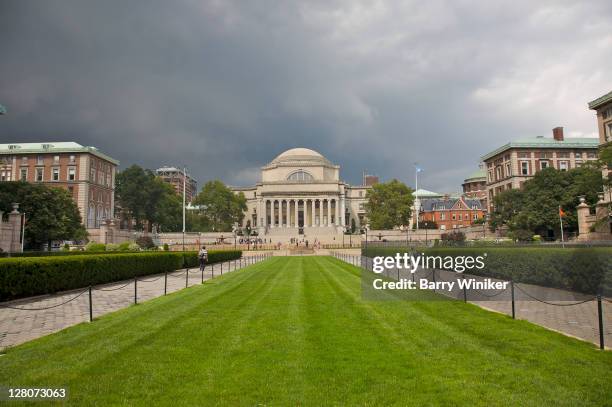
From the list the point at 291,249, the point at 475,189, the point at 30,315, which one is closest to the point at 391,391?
the point at 30,315

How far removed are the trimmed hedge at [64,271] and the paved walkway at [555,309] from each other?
53.7ft

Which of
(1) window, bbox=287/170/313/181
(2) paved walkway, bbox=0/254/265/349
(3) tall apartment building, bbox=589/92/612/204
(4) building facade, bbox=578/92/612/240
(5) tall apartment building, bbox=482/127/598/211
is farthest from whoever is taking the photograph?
(1) window, bbox=287/170/313/181

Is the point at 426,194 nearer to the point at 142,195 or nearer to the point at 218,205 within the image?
the point at 218,205

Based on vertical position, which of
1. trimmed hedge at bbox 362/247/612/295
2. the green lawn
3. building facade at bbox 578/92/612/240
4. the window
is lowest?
the green lawn

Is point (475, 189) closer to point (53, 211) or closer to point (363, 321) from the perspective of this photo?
point (53, 211)

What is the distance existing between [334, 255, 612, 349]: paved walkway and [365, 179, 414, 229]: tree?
80.3 m

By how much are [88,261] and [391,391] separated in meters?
19.4

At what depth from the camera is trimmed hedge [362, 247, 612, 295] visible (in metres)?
15.2

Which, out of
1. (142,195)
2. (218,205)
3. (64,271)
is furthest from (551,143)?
(64,271)

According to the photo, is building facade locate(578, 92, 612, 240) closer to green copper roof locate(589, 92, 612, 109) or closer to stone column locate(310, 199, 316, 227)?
green copper roof locate(589, 92, 612, 109)

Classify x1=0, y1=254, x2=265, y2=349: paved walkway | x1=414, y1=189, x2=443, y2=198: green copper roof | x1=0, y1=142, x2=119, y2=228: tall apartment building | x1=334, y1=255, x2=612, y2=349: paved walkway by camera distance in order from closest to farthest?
x1=334, y1=255, x2=612, y2=349: paved walkway, x1=0, y1=254, x2=265, y2=349: paved walkway, x1=0, y1=142, x2=119, y2=228: tall apartment building, x1=414, y1=189, x2=443, y2=198: green copper roof

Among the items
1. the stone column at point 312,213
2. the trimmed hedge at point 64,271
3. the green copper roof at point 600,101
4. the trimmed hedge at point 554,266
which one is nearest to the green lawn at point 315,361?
the trimmed hedge at point 554,266

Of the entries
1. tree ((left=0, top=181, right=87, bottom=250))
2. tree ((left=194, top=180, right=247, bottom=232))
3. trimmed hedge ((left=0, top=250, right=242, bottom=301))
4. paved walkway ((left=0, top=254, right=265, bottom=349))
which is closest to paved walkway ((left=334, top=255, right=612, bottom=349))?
paved walkway ((left=0, top=254, right=265, bottom=349))

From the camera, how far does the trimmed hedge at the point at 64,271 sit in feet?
53.4
